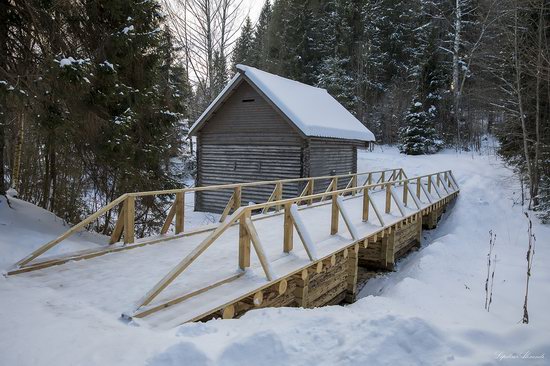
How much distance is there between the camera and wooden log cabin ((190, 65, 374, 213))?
14.1 meters

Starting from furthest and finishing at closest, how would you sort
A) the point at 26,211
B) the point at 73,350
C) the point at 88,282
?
1. the point at 26,211
2. the point at 88,282
3. the point at 73,350

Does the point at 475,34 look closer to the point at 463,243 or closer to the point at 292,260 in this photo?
the point at 463,243

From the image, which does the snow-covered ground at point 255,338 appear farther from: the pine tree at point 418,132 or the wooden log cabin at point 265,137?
the pine tree at point 418,132

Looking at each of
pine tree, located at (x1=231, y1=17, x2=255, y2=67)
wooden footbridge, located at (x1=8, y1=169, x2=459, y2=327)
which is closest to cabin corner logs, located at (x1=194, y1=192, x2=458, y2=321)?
wooden footbridge, located at (x1=8, y1=169, x2=459, y2=327)

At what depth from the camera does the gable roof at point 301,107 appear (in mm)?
13577

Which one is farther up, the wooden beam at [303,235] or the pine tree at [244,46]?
the pine tree at [244,46]

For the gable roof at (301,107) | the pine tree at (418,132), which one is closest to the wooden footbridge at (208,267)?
the gable roof at (301,107)

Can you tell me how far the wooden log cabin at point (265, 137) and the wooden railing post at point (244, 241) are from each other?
349 inches

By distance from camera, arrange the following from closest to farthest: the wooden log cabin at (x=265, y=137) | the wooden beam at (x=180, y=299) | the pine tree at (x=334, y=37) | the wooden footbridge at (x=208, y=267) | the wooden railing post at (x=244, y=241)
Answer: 1. the wooden beam at (x=180, y=299)
2. the wooden footbridge at (x=208, y=267)
3. the wooden railing post at (x=244, y=241)
4. the wooden log cabin at (x=265, y=137)
5. the pine tree at (x=334, y=37)

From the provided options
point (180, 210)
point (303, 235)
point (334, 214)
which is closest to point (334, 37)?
point (334, 214)

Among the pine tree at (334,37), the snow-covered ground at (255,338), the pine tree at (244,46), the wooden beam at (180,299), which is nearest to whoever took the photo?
the snow-covered ground at (255,338)

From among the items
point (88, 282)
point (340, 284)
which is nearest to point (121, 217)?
point (88, 282)

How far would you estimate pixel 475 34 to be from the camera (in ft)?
90.7

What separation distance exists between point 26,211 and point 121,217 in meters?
2.89
